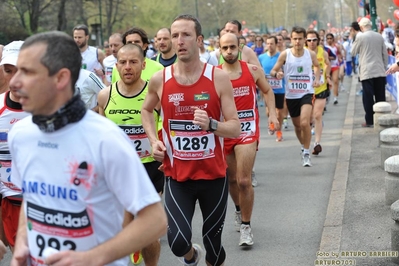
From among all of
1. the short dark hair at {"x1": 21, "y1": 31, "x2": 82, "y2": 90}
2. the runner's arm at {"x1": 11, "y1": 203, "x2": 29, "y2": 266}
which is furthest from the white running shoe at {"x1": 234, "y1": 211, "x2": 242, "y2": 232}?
the short dark hair at {"x1": 21, "y1": 31, "x2": 82, "y2": 90}

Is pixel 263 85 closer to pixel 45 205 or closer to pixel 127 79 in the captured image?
pixel 127 79

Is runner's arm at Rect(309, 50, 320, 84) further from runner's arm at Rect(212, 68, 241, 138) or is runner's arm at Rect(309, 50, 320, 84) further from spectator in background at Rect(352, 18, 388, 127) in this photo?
runner's arm at Rect(212, 68, 241, 138)

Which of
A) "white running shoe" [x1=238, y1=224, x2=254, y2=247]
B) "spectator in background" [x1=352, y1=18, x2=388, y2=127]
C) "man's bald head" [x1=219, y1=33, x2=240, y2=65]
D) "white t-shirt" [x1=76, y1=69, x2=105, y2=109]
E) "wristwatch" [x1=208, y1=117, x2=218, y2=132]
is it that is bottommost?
"white running shoe" [x1=238, y1=224, x2=254, y2=247]

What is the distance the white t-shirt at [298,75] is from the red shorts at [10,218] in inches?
293

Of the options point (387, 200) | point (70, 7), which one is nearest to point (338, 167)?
point (387, 200)

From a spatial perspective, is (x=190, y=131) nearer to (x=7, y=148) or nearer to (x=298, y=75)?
(x=7, y=148)

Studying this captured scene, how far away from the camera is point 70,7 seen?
2135 inches

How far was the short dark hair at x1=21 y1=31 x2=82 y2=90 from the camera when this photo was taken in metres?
2.98

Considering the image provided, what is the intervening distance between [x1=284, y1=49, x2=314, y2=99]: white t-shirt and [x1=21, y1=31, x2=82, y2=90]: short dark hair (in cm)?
959

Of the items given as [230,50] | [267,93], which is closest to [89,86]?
[230,50]

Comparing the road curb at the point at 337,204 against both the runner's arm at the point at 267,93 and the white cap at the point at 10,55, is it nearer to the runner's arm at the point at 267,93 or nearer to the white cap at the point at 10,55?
the runner's arm at the point at 267,93

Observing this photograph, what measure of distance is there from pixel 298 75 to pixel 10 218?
296 inches

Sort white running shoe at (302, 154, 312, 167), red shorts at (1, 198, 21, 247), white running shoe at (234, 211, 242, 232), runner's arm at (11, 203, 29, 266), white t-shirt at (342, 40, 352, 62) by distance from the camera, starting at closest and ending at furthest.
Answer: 1. runner's arm at (11, 203, 29, 266)
2. red shorts at (1, 198, 21, 247)
3. white running shoe at (234, 211, 242, 232)
4. white running shoe at (302, 154, 312, 167)
5. white t-shirt at (342, 40, 352, 62)

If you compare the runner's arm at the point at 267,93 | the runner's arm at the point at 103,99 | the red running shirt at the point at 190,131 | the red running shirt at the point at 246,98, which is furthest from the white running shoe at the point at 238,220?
the red running shirt at the point at 190,131
